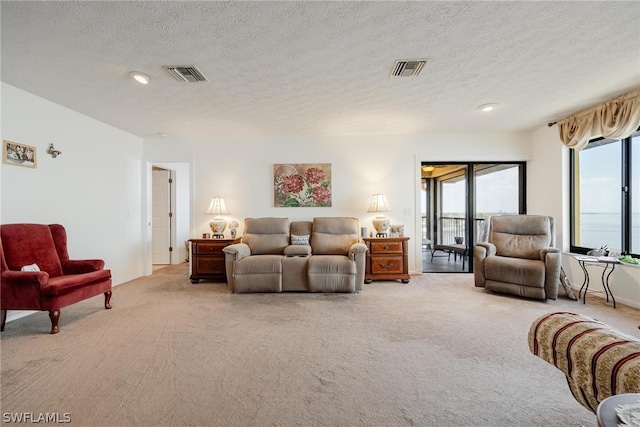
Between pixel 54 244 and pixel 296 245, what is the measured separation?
2.75 meters

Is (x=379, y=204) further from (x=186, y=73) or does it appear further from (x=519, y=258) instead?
(x=186, y=73)

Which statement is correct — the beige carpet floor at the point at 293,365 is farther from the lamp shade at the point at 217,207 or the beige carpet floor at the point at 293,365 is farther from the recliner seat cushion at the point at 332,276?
the lamp shade at the point at 217,207

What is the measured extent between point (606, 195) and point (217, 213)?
543 cm

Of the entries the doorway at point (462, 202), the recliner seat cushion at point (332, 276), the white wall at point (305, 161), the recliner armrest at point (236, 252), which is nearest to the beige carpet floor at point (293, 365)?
the recliner seat cushion at point (332, 276)

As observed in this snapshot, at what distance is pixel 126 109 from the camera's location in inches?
134

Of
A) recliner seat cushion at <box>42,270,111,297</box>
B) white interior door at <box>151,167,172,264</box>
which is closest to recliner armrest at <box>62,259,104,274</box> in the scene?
recliner seat cushion at <box>42,270,111,297</box>

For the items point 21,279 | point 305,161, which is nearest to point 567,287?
point 305,161

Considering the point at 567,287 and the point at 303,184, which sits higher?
the point at 303,184

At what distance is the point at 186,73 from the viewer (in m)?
2.50

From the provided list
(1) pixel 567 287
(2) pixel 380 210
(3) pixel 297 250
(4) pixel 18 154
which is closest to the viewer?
(4) pixel 18 154

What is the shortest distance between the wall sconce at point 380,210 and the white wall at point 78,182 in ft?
11.9

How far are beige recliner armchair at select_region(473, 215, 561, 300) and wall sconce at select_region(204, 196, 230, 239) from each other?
367cm

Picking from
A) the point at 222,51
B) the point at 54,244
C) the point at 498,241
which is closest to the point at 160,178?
the point at 54,244

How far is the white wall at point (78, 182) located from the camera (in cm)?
284
